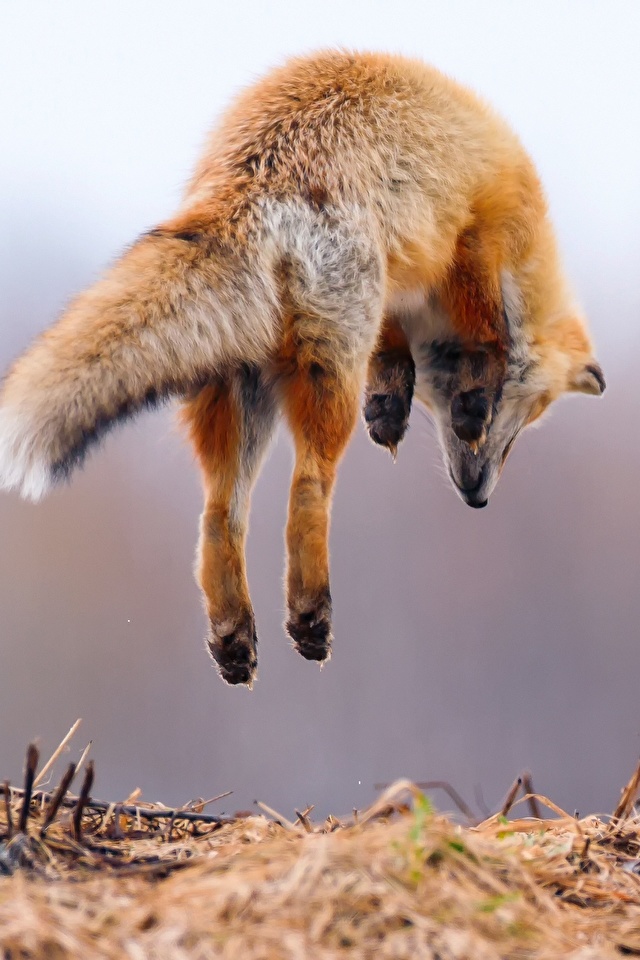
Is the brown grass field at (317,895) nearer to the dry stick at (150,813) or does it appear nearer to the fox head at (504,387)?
the dry stick at (150,813)

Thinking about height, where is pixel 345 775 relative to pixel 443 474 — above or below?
below

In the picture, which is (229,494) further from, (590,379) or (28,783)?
(590,379)

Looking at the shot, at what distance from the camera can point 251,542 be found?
257 inches

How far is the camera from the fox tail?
226 centimetres

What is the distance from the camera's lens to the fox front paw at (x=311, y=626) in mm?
2744

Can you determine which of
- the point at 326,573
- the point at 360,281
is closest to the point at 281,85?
the point at 360,281

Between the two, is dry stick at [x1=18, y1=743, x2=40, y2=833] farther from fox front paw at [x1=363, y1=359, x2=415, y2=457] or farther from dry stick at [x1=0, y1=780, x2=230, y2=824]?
fox front paw at [x1=363, y1=359, x2=415, y2=457]

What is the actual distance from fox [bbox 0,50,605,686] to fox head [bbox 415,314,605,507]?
0.09 metres

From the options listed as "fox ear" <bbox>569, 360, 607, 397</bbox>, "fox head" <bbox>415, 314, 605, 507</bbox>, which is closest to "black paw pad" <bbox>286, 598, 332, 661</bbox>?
"fox head" <bbox>415, 314, 605, 507</bbox>

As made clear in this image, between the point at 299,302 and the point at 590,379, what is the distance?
1837 millimetres

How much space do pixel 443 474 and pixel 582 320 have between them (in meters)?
0.88

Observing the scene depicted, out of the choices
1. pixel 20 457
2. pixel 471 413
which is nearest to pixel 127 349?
pixel 20 457

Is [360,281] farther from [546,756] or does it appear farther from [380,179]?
[546,756]

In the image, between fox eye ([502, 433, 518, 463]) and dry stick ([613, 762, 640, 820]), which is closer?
dry stick ([613, 762, 640, 820])
